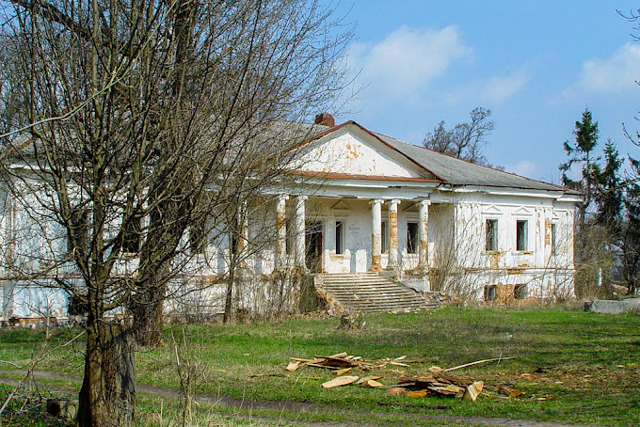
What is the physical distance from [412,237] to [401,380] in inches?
843

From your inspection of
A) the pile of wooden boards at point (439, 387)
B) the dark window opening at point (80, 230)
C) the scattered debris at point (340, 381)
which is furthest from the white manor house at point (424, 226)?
the dark window opening at point (80, 230)

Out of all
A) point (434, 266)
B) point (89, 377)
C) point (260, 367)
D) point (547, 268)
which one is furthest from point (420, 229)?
point (89, 377)

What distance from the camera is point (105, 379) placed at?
21.7 feet

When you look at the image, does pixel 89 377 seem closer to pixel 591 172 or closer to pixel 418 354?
pixel 418 354

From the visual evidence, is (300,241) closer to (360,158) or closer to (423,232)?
(360,158)

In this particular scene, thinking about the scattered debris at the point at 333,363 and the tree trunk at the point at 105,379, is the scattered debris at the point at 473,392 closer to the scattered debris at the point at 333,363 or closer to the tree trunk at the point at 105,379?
the scattered debris at the point at 333,363

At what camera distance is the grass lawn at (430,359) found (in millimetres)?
9133

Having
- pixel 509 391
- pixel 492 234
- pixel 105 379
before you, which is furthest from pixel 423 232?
pixel 105 379

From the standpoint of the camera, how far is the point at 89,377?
21.5 ft

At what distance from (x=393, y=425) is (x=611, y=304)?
1886 centimetres

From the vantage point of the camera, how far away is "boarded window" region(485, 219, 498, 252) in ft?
106

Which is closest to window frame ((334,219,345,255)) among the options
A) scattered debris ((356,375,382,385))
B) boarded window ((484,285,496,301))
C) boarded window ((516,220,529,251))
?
boarded window ((484,285,496,301))

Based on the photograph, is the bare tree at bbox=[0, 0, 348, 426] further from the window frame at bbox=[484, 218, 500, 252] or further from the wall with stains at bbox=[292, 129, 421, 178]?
the window frame at bbox=[484, 218, 500, 252]

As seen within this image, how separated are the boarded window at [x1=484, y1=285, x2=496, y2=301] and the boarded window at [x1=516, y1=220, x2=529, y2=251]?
9.61 ft
